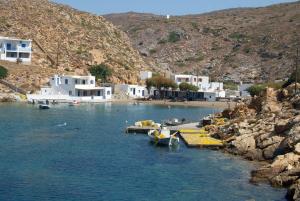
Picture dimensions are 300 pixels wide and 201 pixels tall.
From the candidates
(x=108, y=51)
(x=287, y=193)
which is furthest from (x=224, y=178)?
(x=108, y=51)

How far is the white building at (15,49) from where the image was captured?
128600mm

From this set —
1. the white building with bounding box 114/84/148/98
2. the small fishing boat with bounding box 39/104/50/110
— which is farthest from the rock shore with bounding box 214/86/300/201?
the white building with bounding box 114/84/148/98

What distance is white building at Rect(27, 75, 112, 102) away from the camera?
12038 cm

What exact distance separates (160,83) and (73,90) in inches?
963

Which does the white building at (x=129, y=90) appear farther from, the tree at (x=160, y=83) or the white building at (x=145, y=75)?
the white building at (x=145, y=75)

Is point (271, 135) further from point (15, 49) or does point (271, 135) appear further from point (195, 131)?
point (15, 49)

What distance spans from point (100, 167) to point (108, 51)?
107744mm

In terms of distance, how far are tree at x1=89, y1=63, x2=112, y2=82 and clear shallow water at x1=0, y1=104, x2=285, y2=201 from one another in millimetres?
65795

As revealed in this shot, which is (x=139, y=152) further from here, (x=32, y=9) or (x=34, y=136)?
(x=32, y=9)

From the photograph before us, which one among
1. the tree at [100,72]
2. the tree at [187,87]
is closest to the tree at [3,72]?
the tree at [100,72]

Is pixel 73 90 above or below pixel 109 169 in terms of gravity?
above

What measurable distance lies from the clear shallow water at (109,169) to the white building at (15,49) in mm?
59960

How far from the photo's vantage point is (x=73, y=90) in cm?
12350

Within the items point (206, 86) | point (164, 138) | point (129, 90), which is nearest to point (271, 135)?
point (164, 138)
